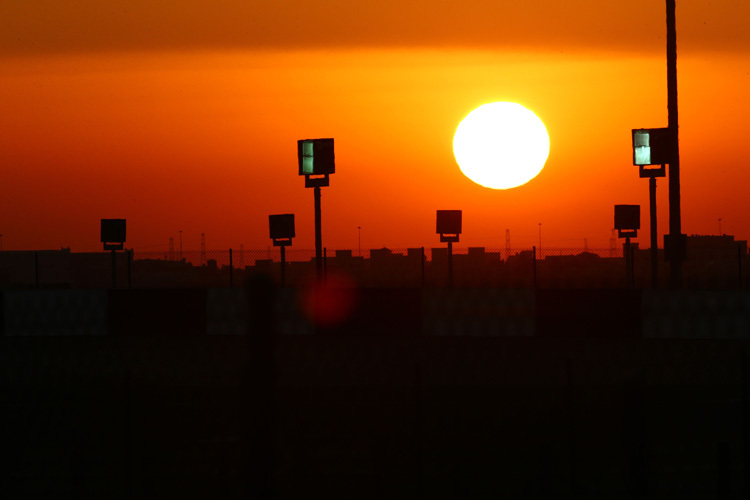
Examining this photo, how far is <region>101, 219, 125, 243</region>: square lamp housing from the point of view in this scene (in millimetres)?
34281

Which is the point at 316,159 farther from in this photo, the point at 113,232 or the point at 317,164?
the point at 113,232

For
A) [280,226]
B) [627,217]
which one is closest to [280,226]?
[280,226]

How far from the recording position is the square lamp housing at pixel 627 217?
3306 cm

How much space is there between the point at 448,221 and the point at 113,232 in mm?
9683

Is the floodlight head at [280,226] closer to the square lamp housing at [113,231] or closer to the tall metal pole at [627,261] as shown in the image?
the square lamp housing at [113,231]

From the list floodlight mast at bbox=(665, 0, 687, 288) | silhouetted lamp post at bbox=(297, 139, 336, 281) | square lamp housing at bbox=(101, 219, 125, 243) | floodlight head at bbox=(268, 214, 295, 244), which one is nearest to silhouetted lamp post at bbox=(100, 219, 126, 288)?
square lamp housing at bbox=(101, 219, 125, 243)

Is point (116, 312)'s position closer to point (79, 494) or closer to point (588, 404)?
point (588, 404)

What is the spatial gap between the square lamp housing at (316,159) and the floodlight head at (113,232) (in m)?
10.7

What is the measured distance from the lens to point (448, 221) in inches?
1325

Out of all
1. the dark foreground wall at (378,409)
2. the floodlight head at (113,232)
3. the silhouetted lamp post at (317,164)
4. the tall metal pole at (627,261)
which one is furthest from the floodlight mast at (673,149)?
the floodlight head at (113,232)

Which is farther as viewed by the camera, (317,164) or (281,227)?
(281,227)

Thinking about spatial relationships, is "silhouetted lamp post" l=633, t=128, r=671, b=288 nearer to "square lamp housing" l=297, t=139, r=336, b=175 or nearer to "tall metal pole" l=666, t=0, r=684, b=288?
"tall metal pole" l=666, t=0, r=684, b=288

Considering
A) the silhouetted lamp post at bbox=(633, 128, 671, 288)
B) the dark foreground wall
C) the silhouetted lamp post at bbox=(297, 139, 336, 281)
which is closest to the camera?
the dark foreground wall

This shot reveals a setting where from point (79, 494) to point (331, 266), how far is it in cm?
3034
